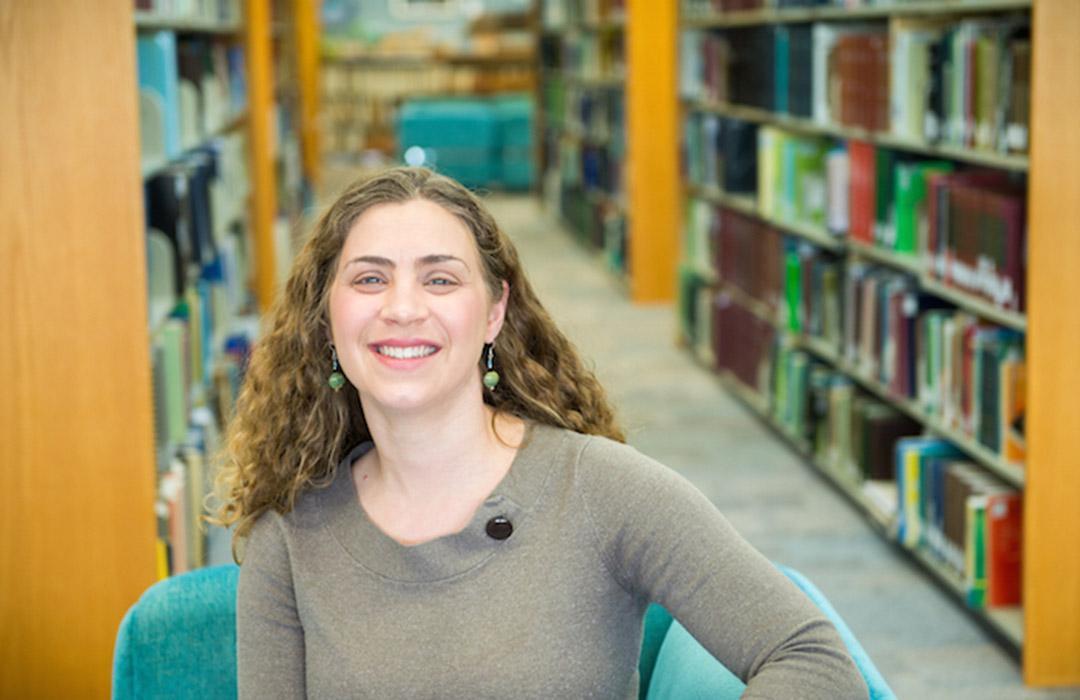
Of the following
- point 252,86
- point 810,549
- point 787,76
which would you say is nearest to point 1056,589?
point 810,549

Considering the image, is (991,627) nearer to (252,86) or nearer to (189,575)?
(189,575)

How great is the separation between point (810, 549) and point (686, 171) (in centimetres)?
317

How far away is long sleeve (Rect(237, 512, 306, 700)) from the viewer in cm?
167

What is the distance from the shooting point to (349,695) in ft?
5.34

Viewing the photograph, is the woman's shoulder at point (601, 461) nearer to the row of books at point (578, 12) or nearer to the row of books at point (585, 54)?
the row of books at point (578, 12)

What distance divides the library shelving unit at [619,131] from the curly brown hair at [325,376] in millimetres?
5591

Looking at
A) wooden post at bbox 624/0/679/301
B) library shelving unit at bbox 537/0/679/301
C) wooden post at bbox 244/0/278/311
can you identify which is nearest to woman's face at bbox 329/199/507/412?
wooden post at bbox 244/0/278/311

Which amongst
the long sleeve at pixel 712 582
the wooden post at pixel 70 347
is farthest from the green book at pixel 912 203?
the long sleeve at pixel 712 582

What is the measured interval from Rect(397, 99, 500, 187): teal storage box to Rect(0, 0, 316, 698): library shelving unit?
39.6 feet

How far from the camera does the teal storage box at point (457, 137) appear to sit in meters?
14.9

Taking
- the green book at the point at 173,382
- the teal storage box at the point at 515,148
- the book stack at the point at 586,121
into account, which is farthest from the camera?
the teal storage box at the point at 515,148

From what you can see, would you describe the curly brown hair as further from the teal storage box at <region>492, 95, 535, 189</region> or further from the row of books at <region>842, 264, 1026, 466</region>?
the teal storage box at <region>492, 95, 535, 189</region>

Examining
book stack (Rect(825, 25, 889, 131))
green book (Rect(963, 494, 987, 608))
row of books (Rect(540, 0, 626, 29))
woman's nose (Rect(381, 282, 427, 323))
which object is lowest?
green book (Rect(963, 494, 987, 608))

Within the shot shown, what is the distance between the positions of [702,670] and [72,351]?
152cm
